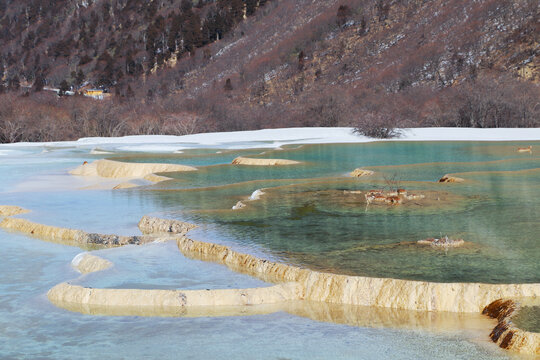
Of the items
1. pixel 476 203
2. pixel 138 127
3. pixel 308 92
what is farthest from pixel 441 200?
pixel 308 92

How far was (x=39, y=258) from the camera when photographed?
912 centimetres

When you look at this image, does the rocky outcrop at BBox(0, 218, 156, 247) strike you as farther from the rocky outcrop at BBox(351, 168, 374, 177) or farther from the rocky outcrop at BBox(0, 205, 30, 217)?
the rocky outcrop at BBox(351, 168, 374, 177)

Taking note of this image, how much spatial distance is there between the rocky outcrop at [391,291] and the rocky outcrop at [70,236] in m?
2.71

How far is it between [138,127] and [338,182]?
90.1ft

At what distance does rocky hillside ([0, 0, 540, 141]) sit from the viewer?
4069 cm

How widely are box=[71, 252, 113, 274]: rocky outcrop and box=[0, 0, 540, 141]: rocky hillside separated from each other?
23198 millimetres

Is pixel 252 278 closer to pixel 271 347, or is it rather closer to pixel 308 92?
pixel 271 347

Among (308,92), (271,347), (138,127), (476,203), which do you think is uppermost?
(308,92)

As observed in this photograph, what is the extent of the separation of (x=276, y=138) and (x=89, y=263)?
23.9 metres

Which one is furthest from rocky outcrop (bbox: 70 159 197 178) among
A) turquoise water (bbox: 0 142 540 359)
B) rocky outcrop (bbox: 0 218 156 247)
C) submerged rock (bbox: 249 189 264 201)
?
rocky outcrop (bbox: 0 218 156 247)

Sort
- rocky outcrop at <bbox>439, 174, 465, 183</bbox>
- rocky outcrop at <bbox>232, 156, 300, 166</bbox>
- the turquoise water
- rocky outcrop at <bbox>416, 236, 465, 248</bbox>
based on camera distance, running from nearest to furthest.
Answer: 1. the turquoise water
2. rocky outcrop at <bbox>416, 236, 465, 248</bbox>
3. rocky outcrop at <bbox>439, 174, 465, 183</bbox>
4. rocky outcrop at <bbox>232, 156, 300, 166</bbox>

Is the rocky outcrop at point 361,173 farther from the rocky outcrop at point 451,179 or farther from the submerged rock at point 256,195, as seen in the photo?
the submerged rock at point 256,195

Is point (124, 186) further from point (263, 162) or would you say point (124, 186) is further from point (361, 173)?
point (263, 162)

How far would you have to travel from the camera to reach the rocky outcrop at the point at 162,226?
986 cm
